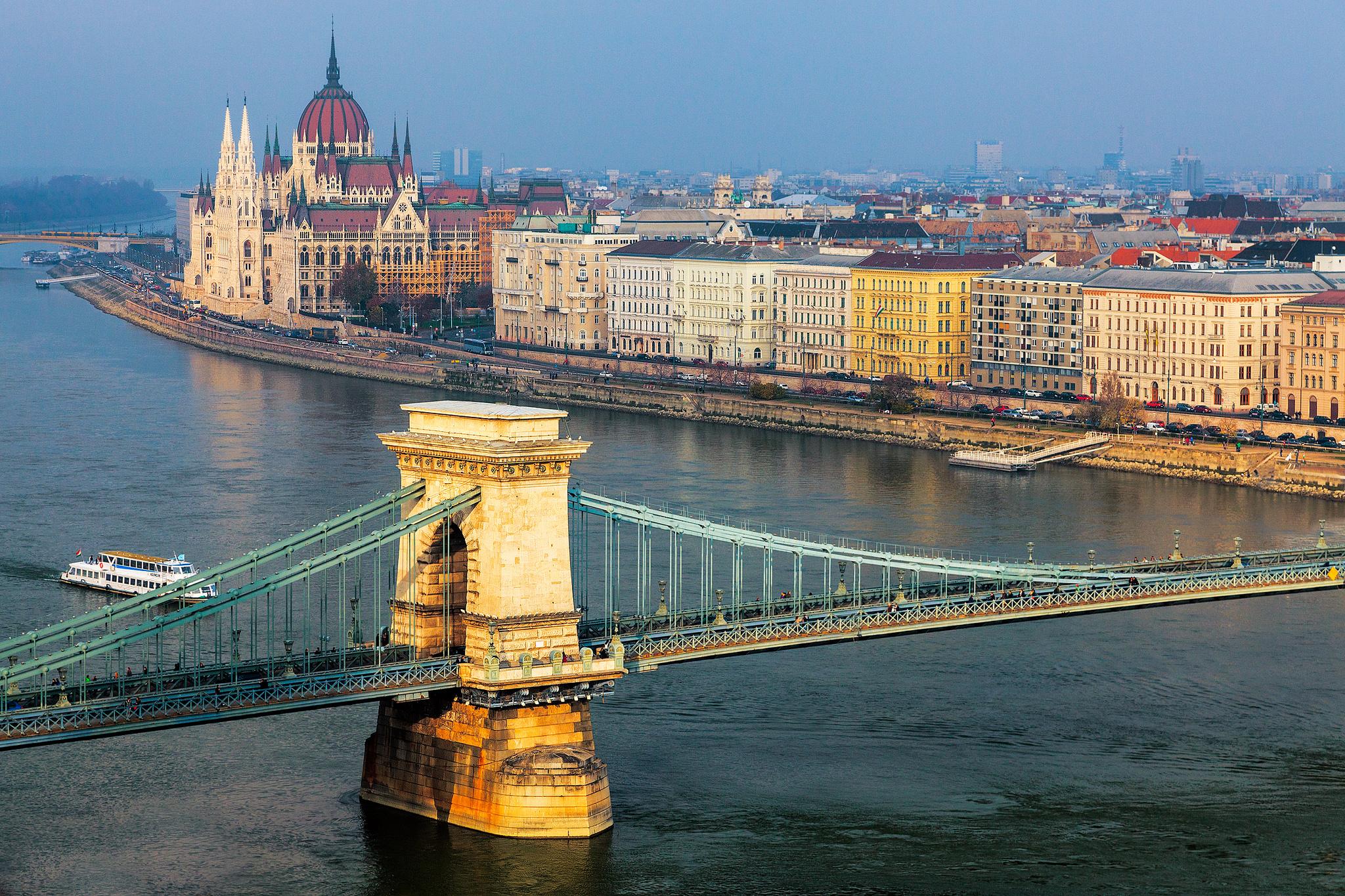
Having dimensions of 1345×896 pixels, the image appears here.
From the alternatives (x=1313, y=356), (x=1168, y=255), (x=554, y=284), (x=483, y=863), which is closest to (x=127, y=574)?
(x=483, y=863)

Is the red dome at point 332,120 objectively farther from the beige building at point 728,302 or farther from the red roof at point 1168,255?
the red roof at point 1168,255

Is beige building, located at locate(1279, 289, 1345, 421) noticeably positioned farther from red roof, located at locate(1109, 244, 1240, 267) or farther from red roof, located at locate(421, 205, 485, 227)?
red roof, located at locate(421, 205, 485, 227)

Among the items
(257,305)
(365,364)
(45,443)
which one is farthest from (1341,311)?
(257,305)

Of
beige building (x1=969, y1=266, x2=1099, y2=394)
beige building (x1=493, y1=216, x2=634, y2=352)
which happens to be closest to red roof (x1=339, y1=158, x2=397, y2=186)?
beige building (x1=493, y1=216, x2=634, y2=352)

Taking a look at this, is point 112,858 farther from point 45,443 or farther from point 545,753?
point 45,443

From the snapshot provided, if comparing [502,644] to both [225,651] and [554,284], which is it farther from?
[554,284]

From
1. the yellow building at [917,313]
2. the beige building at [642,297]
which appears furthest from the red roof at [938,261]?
the beige building at [642,297]

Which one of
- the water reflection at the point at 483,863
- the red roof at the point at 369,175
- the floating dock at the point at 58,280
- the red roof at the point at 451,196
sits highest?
the red roof at the point at 369,175

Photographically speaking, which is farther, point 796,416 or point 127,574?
point 796,416
